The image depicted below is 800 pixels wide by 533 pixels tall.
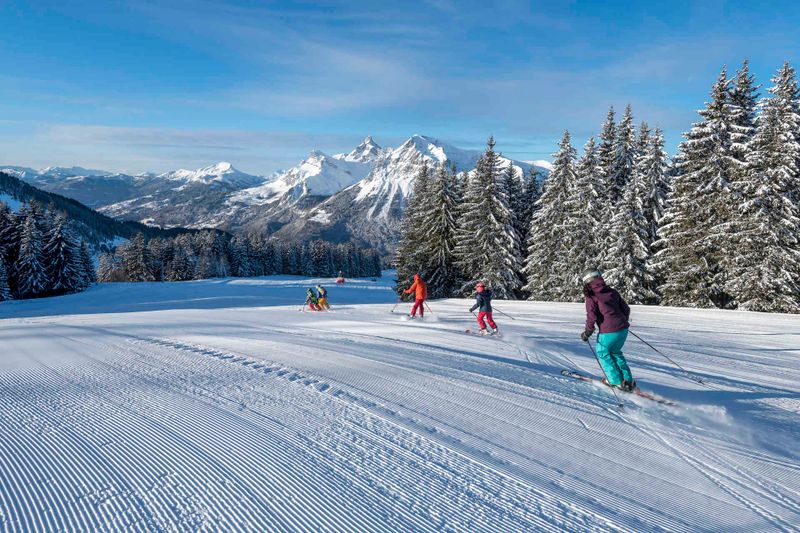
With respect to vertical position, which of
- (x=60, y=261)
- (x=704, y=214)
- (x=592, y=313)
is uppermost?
(x=704, y=214)

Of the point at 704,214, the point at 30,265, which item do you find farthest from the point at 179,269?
the point at 704,214

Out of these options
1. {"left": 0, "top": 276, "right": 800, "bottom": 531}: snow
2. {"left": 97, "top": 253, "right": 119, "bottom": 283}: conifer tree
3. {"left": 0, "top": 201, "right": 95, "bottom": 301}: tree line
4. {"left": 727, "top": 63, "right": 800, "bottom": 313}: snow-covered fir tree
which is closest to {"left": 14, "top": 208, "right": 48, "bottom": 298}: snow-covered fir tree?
{"left": 0, "top": 201, "right": 95, "bottom": 301}: tree line

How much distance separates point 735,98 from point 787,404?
79.2 ft

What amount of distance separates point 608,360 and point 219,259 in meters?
92.4

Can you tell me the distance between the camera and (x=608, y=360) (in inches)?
238

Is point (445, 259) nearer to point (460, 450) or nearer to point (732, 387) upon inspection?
point (732, 387)

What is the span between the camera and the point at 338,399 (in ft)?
17.6

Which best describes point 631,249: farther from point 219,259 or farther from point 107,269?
point 107,269

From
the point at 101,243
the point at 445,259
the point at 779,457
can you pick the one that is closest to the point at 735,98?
the point at 445,259

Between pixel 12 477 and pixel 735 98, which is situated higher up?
pixel 735 98

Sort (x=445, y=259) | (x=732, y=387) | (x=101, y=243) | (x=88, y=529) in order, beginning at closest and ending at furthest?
(x=88, y=529), (x=732, y=387), (x=445, y=259), (x=101, y=243)

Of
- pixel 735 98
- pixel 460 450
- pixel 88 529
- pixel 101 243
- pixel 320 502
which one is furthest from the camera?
pixel 101 243

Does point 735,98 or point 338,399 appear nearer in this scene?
point 338,399

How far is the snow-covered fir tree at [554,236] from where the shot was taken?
27.6 m
